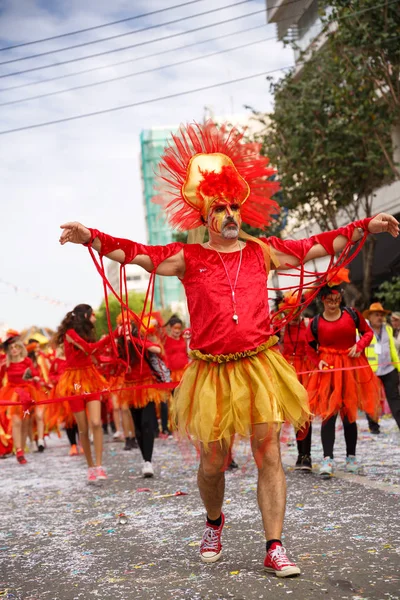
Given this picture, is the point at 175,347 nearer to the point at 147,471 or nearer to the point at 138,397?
the point at 138,397

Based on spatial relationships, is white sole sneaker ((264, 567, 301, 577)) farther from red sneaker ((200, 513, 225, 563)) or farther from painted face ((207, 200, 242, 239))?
painted face ((207, 200, 242, 239))

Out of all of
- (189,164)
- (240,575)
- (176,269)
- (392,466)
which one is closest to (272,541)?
(240,575)

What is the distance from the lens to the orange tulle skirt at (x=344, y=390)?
8484mm

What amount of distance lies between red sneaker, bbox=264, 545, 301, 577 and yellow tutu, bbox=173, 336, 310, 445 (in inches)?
26.0

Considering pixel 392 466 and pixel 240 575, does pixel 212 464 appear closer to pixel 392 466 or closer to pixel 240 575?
pixel 240 575

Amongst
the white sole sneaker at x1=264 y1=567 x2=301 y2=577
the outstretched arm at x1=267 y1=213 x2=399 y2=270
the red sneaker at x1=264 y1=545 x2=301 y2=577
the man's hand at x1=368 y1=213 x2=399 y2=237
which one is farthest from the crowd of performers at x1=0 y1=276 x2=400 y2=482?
the white sole sneaker at x1=264 y1=567 x2=301 y2=577

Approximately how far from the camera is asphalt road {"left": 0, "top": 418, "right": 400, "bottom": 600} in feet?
15.1

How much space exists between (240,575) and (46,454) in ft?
35.3

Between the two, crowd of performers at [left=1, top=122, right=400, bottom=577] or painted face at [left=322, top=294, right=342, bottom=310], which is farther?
painted face at [left=322, top=294, right=342, bottom=310]

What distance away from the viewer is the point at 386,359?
10969 millimetres

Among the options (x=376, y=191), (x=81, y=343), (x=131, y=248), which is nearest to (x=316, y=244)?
(x=131, y=248)

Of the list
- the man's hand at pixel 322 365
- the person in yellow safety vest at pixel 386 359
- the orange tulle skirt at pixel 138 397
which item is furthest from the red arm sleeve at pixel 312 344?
the orange tulle skirt at pixel 138 397

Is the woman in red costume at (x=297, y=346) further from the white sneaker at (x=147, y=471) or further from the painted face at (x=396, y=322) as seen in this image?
the painted face at (x=396, y=322)

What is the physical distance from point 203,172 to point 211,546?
2.30m
